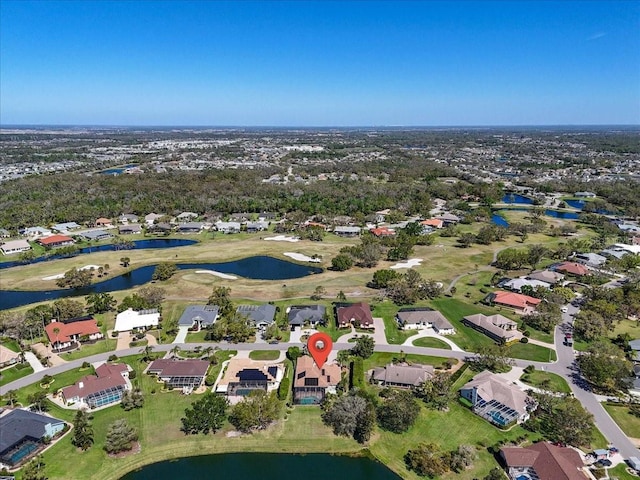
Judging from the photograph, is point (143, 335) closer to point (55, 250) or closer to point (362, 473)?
point (362, 473)

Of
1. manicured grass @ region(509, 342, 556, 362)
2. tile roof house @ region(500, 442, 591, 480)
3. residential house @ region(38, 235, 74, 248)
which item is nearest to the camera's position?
tile roof house @ region(500, 442, 591, 480)

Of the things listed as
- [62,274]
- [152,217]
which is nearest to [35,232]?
[152,217]

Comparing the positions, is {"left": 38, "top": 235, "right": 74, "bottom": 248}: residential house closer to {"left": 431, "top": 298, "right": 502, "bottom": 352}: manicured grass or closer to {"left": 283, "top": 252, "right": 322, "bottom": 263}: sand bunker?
{"left": 283, "top": 252, "right": 322, "bottom": 263}: sand bunker

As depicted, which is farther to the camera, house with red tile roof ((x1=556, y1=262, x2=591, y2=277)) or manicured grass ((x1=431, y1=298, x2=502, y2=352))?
house with red tile roof ((x1=556, y1=262, x2=591, y2=277))

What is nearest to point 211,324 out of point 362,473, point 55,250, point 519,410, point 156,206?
point 362,473

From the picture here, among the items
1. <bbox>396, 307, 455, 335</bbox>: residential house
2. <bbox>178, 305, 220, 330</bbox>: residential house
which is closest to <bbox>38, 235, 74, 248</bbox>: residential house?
<bbox>178, 305, 220, 330</bbox>: residential house

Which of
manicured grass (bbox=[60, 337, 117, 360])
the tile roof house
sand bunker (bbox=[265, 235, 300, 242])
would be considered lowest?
sand bunker (bbox=[265, 235, 300, 242])
